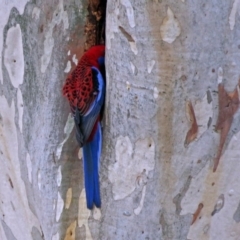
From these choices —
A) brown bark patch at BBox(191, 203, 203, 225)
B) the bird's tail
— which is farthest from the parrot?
brown bark patch at BBox(191, 203, 203, 225)

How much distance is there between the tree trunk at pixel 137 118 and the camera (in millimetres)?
1141

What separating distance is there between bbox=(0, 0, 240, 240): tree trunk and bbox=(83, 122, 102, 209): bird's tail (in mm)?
17

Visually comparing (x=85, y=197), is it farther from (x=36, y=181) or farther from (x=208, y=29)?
(x=208, y=29)

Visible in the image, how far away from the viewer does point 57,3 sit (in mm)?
1284

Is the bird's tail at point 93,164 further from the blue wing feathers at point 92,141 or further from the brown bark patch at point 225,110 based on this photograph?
the brown bark patch at point 225,110

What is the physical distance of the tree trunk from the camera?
3.74ft

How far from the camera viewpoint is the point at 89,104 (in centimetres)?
123

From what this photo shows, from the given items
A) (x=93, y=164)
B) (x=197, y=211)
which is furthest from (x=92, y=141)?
(x=197, y=211)

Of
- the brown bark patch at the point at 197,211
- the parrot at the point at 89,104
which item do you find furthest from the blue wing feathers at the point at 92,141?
the brown bark patch at the point at 197,211

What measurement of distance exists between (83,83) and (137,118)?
0.15 metres

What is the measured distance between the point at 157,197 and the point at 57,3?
1.55ft

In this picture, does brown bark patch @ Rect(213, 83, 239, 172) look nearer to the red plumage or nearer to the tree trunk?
the tree trunk

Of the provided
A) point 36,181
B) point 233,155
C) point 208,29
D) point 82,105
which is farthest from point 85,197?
point 208,29

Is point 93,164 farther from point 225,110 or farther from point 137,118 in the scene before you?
point 225,110
